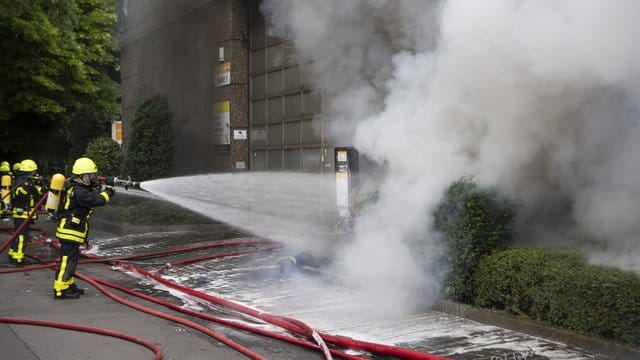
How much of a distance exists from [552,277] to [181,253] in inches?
280

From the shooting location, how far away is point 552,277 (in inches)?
216

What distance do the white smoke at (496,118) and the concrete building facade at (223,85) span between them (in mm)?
3836

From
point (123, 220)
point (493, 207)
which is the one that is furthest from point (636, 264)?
point (123, 220)

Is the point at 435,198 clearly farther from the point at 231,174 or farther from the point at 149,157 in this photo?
the point at 149,157

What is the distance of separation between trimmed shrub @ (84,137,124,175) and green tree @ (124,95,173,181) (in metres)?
1.49

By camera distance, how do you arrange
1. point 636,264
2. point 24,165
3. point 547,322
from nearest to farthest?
point 636,264 → point 547,322 → point 24,165

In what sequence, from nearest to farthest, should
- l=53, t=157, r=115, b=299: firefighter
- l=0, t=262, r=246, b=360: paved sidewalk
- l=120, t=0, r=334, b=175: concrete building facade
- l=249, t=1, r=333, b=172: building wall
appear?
l=0, t=262, r=246, b=360: paved sidewalk, l=53, t=157, r=115, b=299: firefighter, l=120, t=0, r=334, b=175: concrete building facade, l=249, t=1, r=333, b=172: building wall

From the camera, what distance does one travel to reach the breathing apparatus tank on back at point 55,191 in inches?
327

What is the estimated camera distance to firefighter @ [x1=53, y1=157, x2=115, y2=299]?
7352mm

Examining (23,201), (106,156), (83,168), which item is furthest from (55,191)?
(106,156)

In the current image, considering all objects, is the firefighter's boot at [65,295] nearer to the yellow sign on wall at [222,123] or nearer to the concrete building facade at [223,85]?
the concrete building facade at [223,85]

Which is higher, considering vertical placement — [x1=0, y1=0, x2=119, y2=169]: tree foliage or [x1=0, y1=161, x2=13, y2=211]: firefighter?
[x1=0, y1=0, x2=119, y2=169]: tree foliage

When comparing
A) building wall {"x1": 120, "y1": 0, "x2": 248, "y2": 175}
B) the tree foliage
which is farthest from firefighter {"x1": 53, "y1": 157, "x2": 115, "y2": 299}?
the tree foliage

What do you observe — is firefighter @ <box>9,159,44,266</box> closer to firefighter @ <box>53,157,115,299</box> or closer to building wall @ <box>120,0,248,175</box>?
firefighter @ <box>53,157,115,299</box>
